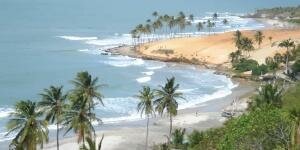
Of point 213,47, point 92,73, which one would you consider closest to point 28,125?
point 92,73

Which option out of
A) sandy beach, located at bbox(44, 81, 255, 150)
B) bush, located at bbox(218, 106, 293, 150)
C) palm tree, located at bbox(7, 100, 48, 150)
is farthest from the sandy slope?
bush, located at bbox(218, 106, 293, 150)

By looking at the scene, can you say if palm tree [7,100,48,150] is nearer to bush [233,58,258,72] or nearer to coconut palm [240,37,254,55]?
bush [233,58,258,72]

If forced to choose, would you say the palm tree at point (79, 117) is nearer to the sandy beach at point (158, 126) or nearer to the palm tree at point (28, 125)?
the palm tree at point (28, 125)

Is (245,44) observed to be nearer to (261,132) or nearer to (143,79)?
(143,79)

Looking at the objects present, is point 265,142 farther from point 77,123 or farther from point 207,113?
point 207,113

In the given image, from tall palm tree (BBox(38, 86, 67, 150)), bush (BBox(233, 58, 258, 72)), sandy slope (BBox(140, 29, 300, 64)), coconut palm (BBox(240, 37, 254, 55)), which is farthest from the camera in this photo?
sandy slope (BBox(140, 29, 300, 64))

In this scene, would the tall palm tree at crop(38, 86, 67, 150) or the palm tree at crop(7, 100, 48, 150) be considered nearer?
the palm tree at crop(7, 100, 48, 150)

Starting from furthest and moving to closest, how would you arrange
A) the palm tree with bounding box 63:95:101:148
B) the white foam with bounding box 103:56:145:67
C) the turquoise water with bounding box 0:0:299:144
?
the white foam with bounding box 103:56:145:67, the turquoise water with bounding box 0:0:299:144, the palm tree with bounding box 63:95:101:148

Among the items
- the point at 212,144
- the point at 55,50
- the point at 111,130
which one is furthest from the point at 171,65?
the point at 212,144
